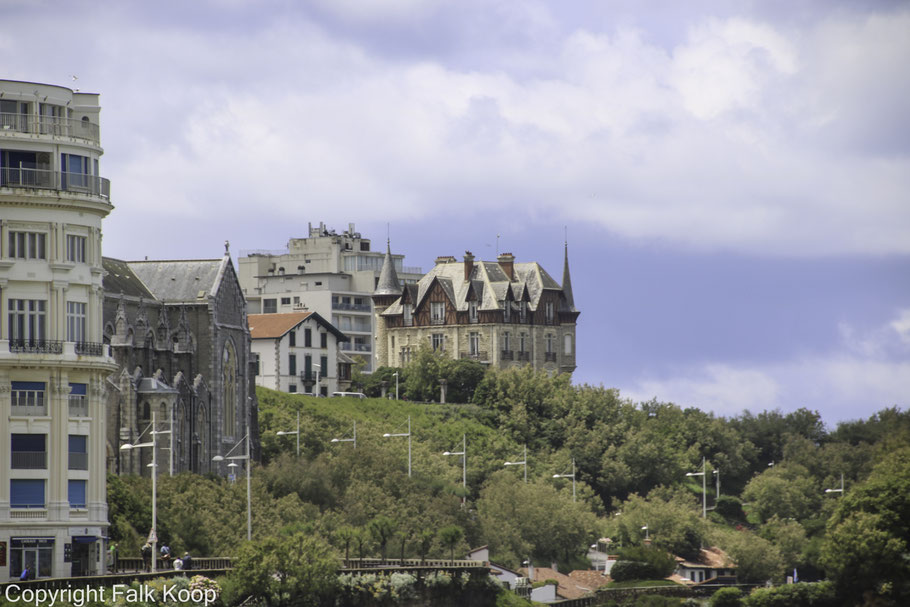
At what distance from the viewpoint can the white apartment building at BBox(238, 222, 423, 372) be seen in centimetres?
18825

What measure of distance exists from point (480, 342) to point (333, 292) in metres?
26.9

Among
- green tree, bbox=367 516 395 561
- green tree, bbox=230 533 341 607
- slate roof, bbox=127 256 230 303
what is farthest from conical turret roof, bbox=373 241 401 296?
green tree, bbox=230 533 341 607

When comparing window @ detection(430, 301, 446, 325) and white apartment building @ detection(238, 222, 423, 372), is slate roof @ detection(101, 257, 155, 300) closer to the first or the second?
window @ detection(430, 301, 446, 325)

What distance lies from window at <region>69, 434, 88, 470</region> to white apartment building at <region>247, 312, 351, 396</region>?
70317 millimetres

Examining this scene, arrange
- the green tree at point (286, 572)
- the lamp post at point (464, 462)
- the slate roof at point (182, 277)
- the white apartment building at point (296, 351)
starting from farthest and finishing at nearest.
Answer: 1. the white apartment building at point (296, 351)
2. the lamp post at point (464, 462)
3. the slate roof at point (182, 277)
4. the green tree at point (286, 572)

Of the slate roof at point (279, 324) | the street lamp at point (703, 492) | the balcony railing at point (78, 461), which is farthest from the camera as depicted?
the slate roof at point (279, 324)

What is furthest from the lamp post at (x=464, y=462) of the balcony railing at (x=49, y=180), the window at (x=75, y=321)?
the balcony railing at (x=49, y=180)

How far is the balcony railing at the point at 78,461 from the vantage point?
243 ft

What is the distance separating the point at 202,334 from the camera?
382ft

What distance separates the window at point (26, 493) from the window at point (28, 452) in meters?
0.56

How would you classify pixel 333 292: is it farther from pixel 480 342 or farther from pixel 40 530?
pixel 40 530

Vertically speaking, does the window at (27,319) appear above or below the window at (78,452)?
above

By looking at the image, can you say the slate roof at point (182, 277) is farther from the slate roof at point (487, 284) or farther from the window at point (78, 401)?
the slate roof at point (487, 284)

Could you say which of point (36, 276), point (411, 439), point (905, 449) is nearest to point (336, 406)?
point (411, 439)
